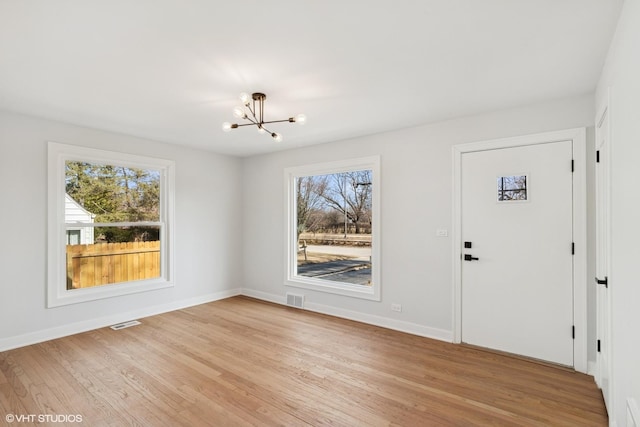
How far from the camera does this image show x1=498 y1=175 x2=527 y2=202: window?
10.5 ft

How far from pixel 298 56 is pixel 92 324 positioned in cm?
405

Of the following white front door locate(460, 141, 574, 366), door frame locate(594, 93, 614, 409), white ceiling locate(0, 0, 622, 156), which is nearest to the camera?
white ceiling locate(0, 0, 622, 156)

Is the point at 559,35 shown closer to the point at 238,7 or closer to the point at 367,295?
the point at 238,7

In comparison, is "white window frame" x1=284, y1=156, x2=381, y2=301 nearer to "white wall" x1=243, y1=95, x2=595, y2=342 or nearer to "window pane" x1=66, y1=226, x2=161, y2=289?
"white wall" x1=243, y1=95, x2=595, y2=342

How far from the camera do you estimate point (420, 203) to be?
12.7 feet

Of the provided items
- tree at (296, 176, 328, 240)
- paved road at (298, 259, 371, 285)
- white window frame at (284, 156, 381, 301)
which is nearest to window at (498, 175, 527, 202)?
white window frame at (284, 156, 381, 301)

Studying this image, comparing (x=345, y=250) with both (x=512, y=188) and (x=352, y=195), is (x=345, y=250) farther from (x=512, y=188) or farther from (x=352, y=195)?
(x=512, y=188)

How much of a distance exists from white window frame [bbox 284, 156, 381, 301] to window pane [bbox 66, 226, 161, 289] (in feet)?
6.53

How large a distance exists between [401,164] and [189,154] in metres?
3.27

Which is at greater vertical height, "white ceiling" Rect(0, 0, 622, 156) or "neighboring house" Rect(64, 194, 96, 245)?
"white ceiling" Rect(0, 0, 622, 156)

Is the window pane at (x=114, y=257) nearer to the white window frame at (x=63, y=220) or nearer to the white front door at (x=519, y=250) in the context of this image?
the white window frame at (x=63, y=220)

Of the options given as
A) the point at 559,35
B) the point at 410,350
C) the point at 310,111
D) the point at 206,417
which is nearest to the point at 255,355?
the point at 206,417

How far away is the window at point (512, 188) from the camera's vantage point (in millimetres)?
3187

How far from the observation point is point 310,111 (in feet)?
11.2
